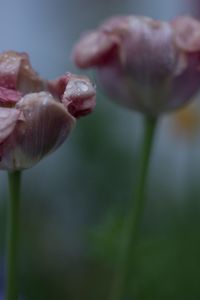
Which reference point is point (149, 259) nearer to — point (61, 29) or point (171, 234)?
point (171, 234)

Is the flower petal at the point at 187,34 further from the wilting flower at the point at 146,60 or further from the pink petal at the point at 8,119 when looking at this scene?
the pink petal at the point at 8,119

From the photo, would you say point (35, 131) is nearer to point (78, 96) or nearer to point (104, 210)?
point (78, 96)

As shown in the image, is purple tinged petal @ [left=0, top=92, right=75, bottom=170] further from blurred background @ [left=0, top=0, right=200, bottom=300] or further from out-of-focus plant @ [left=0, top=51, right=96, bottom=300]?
blurred background @ [left=0, top=0, right=200, bottom=300]

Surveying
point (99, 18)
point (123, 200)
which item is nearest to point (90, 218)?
point (123, 200)

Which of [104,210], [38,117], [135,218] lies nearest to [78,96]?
[38,117]

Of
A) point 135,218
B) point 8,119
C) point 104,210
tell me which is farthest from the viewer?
point 104,210

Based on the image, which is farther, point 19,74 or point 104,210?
point 104,210

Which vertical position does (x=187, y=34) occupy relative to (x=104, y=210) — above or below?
above
